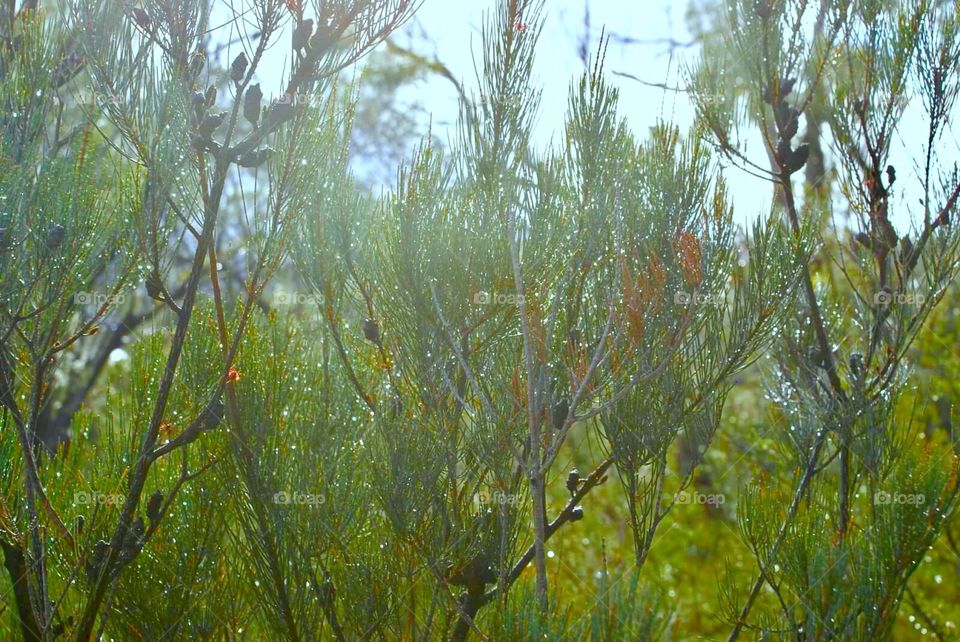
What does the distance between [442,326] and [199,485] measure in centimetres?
76

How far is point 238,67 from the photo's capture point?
6.91ft

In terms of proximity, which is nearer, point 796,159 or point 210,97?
point 210,97

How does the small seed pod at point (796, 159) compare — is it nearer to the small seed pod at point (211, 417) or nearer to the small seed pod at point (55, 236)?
the small seed pod at point (211, 417)

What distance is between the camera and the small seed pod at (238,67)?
2.09 meters

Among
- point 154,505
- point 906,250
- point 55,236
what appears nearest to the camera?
point 55,236

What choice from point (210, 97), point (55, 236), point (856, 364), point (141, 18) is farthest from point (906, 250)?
point (55, 236)

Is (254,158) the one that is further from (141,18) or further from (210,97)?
(141,18)

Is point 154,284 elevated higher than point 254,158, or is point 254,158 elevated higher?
point 254,158

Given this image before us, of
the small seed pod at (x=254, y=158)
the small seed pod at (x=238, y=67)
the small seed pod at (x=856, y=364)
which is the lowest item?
the small seed pod at (x=856, y=364)

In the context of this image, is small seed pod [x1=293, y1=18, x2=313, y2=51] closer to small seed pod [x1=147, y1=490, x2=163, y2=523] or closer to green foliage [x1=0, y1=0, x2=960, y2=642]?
green foliage [x1=0, y1=0, x2=960, y2=642]

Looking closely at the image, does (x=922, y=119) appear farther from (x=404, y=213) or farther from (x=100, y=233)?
(x=100, y=233)

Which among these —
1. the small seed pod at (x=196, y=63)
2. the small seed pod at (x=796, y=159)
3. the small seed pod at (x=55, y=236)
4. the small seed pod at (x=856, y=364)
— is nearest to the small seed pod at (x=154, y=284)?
the small seed pod at (x=55, y=236)

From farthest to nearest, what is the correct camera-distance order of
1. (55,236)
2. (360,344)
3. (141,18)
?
(360,344)
(141,18)
(55,236)

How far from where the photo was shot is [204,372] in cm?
237
